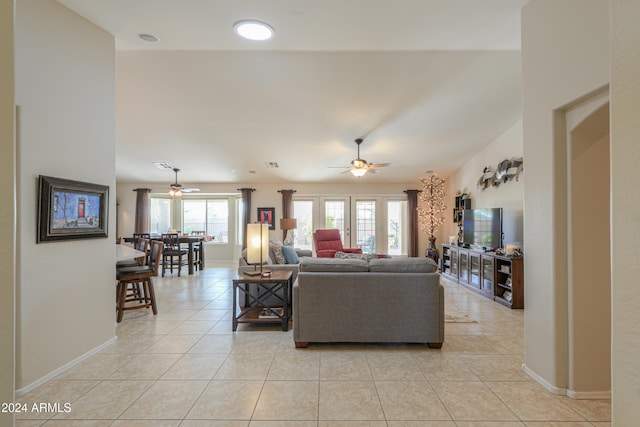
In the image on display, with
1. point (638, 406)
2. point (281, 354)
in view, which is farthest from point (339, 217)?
point (638, 406)

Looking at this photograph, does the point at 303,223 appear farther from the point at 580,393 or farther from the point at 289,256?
the point at 580,393

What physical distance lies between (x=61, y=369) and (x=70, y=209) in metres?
1.33

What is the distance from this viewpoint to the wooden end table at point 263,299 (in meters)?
3.44

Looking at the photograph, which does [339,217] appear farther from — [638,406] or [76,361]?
[638,406]

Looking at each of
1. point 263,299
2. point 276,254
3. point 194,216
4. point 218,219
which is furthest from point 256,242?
point 194,216

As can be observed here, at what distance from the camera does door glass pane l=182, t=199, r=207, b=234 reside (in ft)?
30.6

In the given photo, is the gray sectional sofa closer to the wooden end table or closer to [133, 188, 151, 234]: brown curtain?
the wooden end table

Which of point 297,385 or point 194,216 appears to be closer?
point 297,385

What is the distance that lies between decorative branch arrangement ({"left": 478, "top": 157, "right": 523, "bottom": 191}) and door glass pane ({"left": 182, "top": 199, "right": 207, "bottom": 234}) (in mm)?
7617

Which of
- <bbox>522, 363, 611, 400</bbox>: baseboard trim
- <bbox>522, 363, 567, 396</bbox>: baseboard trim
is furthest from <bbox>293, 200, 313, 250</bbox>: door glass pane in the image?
<bbox>522, 363, 611, 400</bbox>: baseboard trim

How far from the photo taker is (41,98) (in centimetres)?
236

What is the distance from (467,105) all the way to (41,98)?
5.10 metres

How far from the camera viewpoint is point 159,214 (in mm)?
9289

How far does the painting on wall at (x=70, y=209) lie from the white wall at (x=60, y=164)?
0.06 m
